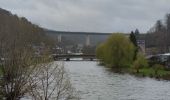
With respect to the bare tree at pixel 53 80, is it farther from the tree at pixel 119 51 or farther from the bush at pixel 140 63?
the tree at pixel 119 51

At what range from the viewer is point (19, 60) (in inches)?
1278

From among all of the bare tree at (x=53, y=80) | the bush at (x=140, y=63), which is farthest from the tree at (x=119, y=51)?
the bare tree at (x=53, y=80)

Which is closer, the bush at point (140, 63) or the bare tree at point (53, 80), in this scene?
the bare tree at point (53, 80)

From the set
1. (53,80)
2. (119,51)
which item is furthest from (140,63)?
(53,80)

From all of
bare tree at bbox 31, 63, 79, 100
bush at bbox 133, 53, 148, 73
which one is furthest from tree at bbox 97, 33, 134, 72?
bare tree at bbox 31, 63, 79, 100

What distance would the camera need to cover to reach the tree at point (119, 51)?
348 feet

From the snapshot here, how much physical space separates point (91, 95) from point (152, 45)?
12416 cm

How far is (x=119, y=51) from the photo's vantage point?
106 meters

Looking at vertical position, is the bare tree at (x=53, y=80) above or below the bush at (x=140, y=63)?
above

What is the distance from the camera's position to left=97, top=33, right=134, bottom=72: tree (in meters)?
106

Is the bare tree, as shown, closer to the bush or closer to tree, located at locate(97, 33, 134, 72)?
the bush

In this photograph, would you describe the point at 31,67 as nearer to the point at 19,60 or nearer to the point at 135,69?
the point at 19,60

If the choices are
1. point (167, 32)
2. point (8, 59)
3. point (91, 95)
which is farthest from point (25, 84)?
point (167, 32)

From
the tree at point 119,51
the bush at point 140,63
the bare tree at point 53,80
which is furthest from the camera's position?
the tree at point 119,51
